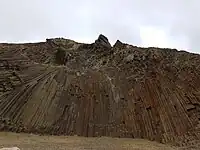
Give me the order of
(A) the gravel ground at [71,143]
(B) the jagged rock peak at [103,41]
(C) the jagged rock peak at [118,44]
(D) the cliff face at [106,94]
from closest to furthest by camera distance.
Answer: (A) the gravel ground at [71,143] → (D) the cliff face at [106,94] → (C) the jagged rock peak at [118,44] → (B) the jagged rock peak at [103,41]

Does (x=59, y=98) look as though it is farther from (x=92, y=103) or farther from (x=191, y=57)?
(x=191, y=57)

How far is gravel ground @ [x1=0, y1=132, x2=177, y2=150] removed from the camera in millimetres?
19297

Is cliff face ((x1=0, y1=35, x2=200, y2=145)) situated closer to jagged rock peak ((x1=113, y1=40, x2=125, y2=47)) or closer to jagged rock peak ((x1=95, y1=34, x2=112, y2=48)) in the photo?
jagged rock peak ((x1=113, y1=40, x2=125, y2=47))

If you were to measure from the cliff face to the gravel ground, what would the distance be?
2.48ft

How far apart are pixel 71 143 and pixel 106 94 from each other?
464 cm

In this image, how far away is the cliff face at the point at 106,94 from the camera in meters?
22.7

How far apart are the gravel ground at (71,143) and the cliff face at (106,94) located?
2.48 ft

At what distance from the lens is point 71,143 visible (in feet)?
67.0

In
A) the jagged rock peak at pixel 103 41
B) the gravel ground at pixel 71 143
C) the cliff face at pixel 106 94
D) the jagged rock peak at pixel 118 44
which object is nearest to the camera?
the gravel ground at pixel 71 143

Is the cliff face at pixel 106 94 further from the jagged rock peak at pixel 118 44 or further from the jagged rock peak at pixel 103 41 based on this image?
the jagged rock peak at pixel 103 41

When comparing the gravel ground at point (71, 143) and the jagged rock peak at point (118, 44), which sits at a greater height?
the jagged rock peak at point (118, 44)

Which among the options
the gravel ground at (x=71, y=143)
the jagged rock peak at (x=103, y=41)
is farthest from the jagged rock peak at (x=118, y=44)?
the gravel ground at (x=71, y=143)

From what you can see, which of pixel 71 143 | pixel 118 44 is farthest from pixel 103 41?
pixel 71 143

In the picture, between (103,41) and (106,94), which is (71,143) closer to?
(106,94)
